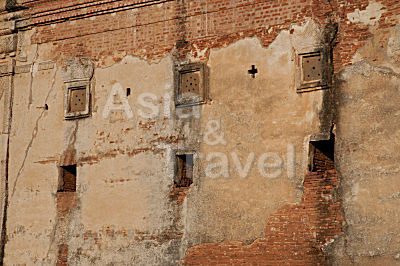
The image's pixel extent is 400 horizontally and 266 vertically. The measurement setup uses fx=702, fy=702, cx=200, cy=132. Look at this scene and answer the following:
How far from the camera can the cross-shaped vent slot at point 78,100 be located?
454 inches

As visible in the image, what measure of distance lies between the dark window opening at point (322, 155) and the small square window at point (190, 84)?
6.14ft

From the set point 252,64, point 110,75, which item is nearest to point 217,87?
point 252,64

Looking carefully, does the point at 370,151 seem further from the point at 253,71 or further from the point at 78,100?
the point at 78,100

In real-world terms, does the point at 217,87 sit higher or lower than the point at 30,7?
lower

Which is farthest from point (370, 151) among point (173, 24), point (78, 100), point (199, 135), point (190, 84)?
point (78, 100)

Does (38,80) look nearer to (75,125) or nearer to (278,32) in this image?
(75,125)

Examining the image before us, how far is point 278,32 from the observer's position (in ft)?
33.3

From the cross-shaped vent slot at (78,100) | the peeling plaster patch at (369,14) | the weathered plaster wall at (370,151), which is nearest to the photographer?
the weathered plaster wall at (370,151)

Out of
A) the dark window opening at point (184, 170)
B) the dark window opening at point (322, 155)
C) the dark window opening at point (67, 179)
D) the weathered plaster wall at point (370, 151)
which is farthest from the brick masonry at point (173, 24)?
the dark window opening at point (67, 179)

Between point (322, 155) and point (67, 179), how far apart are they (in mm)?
4273

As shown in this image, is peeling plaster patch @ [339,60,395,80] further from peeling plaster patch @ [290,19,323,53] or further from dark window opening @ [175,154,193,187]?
dark window opening @ [175,154,193,187]

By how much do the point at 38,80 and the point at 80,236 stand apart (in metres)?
2.85

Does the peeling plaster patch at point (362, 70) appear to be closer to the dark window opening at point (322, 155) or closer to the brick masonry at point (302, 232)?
the dark window opening at point (322, 155)

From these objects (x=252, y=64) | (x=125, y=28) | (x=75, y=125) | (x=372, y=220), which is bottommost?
(x=372, y=220)
